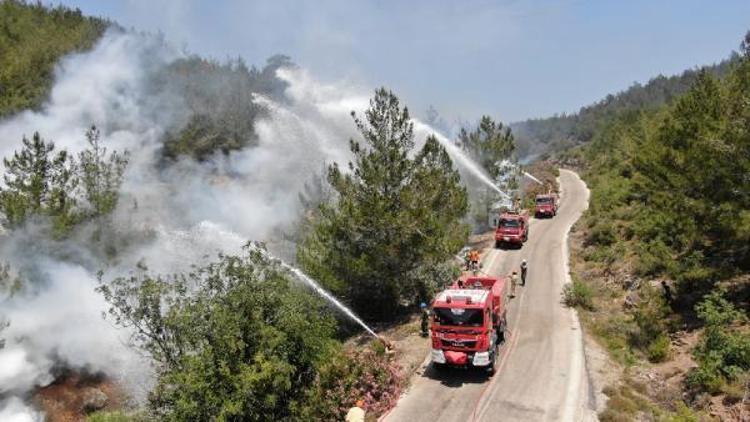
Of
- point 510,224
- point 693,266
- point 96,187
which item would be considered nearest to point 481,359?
point 693,266

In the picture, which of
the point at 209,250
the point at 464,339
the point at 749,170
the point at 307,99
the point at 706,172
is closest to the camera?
the point at 464,339

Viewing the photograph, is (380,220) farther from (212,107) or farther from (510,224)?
(212,107)

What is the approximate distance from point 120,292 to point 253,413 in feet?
19.0

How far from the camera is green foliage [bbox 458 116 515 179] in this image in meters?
52.2

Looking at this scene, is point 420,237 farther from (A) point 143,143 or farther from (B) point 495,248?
(A) point 143,143

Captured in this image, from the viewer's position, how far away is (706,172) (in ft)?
84.4

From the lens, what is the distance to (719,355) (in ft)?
67.1

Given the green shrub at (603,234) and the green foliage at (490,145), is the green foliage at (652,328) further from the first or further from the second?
the green foliage at (490,145)

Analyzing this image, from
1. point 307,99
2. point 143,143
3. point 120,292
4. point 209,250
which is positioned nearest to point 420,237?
point 120,292

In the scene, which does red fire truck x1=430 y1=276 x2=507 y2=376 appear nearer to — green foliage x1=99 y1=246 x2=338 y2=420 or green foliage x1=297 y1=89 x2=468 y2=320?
green foliage x1=99 y1=246 x2=338 y2=420

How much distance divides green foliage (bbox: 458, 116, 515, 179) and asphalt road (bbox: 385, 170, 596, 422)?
22.4m

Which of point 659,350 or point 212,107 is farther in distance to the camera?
point 212,107

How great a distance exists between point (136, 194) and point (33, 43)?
38839 millimetres

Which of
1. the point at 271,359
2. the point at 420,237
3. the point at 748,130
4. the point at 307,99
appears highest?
the point at 307,99
